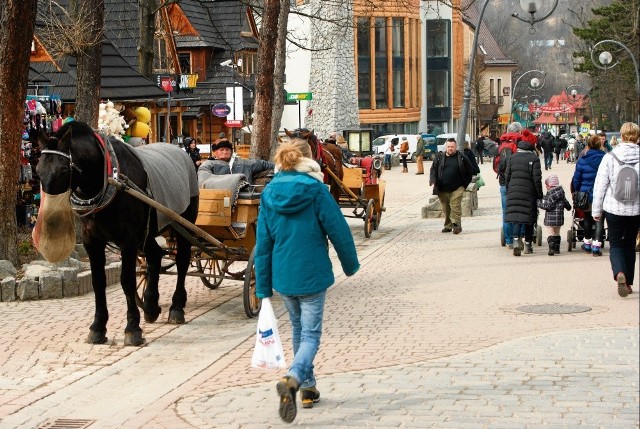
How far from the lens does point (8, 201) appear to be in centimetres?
1488

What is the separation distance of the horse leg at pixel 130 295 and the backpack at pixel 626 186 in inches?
199

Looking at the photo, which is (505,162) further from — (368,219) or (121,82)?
(121,82)

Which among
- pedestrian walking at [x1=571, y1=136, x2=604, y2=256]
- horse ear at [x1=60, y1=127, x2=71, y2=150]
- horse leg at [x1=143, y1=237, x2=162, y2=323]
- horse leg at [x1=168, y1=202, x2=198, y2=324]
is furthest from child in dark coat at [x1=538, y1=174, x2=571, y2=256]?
horse ear at [x1=60, y1=127, x2=71, y2=150]

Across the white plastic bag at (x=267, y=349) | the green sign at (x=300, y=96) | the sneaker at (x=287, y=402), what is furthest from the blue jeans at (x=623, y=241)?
the green sign at (x=300, y=96)

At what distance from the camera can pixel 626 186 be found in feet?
42.7

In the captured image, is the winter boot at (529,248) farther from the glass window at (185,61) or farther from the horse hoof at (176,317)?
the glass window at (185,61)

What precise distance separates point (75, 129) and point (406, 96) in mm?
75700

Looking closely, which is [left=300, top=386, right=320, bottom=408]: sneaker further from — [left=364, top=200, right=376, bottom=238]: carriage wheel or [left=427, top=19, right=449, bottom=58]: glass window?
[left=427, top=19, right=449, bottom=58]: glass window

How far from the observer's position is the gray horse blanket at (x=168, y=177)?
11.7 m

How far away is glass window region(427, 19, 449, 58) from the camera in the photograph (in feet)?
297

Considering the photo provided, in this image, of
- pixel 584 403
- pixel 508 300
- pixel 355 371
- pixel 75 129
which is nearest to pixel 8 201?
pixel 75 129

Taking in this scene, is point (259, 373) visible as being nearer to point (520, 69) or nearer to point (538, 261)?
point (538, 261)

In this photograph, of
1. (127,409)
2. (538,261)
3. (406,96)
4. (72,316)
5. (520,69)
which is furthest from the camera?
(520,69)

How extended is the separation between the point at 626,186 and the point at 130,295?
5.25 meters
